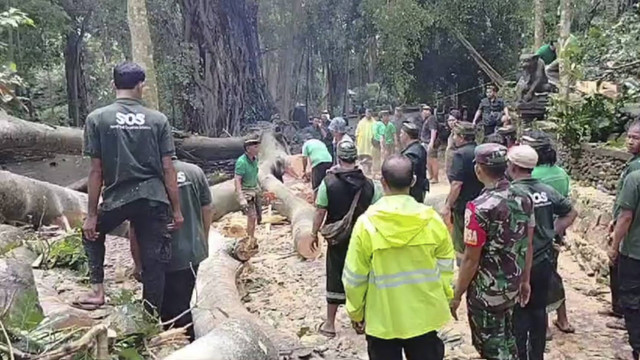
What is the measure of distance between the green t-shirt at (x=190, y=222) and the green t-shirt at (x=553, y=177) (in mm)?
2560

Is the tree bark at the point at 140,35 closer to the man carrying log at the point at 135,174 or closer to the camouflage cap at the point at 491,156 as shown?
the man carrying log at the point at 135,174

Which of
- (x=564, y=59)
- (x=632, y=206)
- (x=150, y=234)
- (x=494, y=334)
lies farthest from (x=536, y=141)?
(x=564, y=59)

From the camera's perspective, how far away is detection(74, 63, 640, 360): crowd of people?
10.9 ft

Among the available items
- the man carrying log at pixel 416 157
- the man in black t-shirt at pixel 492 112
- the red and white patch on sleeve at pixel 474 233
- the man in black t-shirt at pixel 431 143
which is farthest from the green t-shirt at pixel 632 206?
the man in black t-shirt at pixel 431 143

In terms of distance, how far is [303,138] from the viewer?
19281 millimetres

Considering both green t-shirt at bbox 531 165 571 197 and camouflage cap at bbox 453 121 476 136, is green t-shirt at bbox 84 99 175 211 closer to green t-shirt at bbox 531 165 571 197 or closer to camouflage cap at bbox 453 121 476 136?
green t-shirt at bbox 531 165 571 197

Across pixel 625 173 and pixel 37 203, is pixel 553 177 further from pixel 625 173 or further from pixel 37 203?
pixel 37 203

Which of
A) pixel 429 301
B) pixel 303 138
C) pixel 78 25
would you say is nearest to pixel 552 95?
pixel 429 301

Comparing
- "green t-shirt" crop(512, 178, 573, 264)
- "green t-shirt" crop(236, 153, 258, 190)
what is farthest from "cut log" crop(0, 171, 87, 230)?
"green t-shirt" crop(512, 178, 573, 264)

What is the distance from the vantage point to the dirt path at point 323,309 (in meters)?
5.14

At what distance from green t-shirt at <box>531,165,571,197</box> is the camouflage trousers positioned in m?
1.61

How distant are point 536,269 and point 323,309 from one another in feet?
9.13

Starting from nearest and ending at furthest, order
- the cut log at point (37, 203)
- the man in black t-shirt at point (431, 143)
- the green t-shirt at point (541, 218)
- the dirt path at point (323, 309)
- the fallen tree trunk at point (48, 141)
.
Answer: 1. the green t-shirt at point (541, 218)
2. the dirt path at point (323, 309)
3. the cut log at point (37, 203)
4. the fallen tree trunk at point (48, 141)
5. the man in black t-shirt at point (431, 143)

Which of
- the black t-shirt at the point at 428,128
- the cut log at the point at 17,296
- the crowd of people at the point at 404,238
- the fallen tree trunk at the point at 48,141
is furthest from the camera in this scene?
the black t-shirt at the point at 428,128
